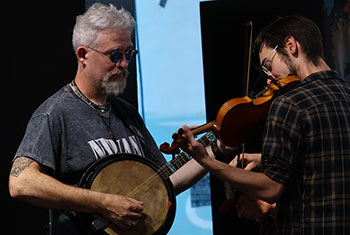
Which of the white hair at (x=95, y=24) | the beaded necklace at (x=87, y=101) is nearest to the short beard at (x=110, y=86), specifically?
the beaded necklace at (x=87, y=101)

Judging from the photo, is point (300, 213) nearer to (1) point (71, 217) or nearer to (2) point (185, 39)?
(1) point (71, 217)

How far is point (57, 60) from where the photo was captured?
3.67 meters

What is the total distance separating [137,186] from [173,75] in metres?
2.19

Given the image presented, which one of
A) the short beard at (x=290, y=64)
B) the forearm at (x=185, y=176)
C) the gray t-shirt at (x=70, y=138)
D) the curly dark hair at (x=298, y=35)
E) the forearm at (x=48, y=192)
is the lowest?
the forearm at (x=185, y=176)

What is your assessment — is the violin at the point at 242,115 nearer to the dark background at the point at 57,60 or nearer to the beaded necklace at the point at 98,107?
the beaded necklace at the point at 98,107

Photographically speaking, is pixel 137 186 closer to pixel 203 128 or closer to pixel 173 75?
pixel 203 128

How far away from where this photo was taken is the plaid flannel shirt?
79.1 inches

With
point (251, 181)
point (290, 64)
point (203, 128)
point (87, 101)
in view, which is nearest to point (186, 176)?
point (203, 128)

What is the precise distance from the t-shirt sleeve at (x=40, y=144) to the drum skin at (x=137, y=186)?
186 mm

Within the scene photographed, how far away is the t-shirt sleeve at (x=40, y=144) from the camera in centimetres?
228

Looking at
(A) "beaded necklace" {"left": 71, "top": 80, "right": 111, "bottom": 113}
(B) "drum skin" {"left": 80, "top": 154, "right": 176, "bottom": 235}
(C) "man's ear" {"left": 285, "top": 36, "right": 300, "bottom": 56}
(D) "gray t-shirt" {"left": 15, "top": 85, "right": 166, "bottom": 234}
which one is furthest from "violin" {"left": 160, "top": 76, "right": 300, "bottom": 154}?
(A) "beaded necklace" {"left": 71, "top": 80, "right": 111, "bottom": 113}

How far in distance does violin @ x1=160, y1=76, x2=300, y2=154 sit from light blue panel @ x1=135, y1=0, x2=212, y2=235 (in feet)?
7.29

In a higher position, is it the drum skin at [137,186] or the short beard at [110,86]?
the short beard at [110,86]

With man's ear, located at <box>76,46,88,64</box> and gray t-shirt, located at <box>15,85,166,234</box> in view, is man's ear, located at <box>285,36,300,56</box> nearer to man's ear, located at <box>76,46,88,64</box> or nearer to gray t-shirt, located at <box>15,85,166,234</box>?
gray t-shirt, located at <box>15,85,166,234</box>
